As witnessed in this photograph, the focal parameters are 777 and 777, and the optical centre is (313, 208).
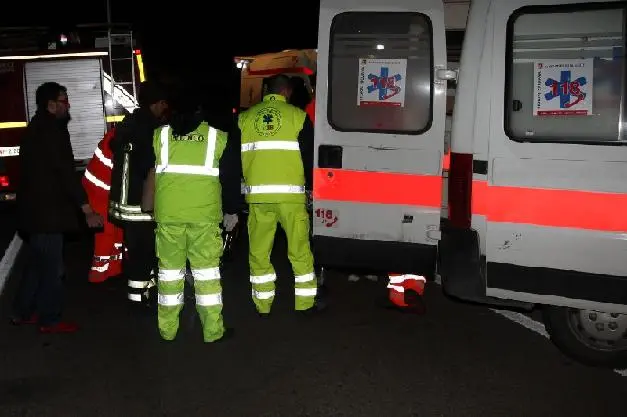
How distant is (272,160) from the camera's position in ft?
18.1

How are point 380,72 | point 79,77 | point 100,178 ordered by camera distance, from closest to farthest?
point 380,72 < point 100,178 < point 79,77

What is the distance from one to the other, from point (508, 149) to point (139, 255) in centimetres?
288

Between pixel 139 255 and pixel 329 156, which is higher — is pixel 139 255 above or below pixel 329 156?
below

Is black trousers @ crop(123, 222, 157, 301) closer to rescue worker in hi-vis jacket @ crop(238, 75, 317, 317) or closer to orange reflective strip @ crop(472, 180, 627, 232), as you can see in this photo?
rescue worker in hi-vis jacket @ crop(238, 75, 317, 317)

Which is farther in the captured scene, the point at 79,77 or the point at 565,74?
the point at 79,77

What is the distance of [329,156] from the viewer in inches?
210

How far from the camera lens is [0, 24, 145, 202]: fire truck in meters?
11.0

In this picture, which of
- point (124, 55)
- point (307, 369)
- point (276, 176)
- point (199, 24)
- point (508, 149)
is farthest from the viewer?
point (199, 24)

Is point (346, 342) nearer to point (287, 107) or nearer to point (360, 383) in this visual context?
point (360, 383)

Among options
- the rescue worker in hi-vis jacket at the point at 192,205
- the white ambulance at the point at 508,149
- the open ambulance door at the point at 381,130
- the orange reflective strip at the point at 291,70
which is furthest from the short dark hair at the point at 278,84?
the orange reflective strip at the point at 291,70

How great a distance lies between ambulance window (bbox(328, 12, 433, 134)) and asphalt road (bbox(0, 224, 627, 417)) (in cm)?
148

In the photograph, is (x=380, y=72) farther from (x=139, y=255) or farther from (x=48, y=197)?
(x=48, y=197)

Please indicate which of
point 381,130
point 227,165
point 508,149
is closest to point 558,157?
point 508,149

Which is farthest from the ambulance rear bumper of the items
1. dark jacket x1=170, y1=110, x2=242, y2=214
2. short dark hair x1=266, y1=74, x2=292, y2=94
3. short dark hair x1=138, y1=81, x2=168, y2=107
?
short dark hair x1=138, y1=81, x2=168, y2=107
